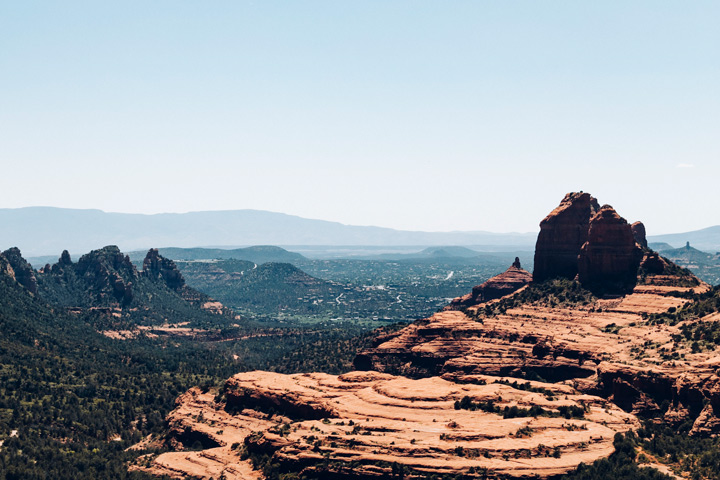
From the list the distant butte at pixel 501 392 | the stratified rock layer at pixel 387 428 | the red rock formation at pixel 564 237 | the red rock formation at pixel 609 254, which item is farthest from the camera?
the red rock formation at pixel 564 237

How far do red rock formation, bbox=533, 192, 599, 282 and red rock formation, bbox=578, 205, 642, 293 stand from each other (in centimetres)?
923

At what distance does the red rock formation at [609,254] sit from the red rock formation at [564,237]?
30.3ft

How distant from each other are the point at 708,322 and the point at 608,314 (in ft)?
78.0

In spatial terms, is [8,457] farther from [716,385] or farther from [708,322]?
[708,322]

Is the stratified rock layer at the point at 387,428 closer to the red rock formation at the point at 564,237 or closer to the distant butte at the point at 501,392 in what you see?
the distant butte at the point at 501,392

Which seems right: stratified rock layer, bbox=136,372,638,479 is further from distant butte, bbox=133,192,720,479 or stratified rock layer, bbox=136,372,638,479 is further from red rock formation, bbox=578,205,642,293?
red rock formation, bbox=578,205,642,293

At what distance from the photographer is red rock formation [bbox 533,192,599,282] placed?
17050cm

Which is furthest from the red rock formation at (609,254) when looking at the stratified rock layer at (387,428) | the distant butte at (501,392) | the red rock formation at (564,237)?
the stratified rock layer at (387,428)

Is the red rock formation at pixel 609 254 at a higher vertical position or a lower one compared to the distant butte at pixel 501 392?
higher

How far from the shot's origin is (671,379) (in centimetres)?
10562

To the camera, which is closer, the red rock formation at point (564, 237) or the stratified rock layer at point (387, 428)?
Result: the stratified rock layer at point (387, 428)

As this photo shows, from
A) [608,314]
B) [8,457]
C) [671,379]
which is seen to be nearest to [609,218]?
[608,314]

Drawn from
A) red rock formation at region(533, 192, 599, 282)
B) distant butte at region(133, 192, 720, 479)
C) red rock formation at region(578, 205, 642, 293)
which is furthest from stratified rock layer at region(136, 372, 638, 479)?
red rock formation at region(533, 192, 599, 282)

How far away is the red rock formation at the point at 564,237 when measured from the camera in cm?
17050
